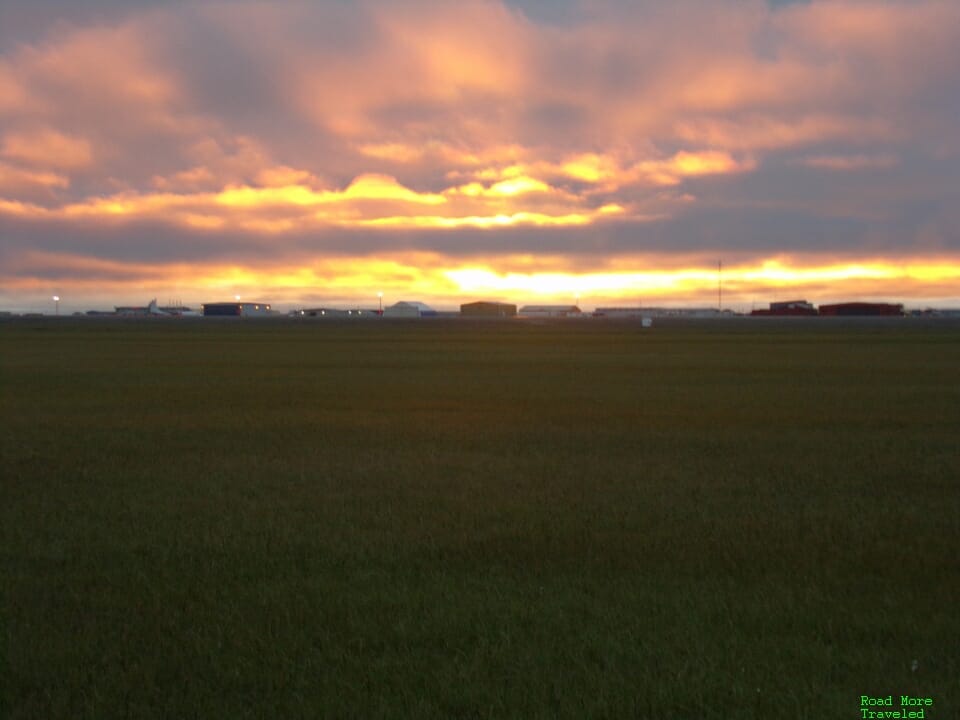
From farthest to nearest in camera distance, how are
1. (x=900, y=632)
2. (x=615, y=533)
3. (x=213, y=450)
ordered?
(x=213, y=450) < (x=615, y=533) < (x=900, y=632)

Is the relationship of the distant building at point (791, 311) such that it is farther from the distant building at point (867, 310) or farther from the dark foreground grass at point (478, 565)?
the dark foreground grass at point (478, 565)

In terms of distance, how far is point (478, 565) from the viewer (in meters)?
7.86

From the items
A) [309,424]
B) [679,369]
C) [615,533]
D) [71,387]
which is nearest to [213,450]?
[309,424]

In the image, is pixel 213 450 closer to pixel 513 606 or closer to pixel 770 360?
pixel 513 606

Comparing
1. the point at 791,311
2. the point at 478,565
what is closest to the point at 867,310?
the point at 791,311

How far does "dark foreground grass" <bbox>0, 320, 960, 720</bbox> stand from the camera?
218 inches

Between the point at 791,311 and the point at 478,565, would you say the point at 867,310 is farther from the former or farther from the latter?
the point at 478,565

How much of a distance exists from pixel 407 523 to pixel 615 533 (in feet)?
7.45

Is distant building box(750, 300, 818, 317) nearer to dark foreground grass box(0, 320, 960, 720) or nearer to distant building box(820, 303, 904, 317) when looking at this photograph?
distant building box(820, 303, 904, 317)

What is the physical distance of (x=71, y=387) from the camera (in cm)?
2475

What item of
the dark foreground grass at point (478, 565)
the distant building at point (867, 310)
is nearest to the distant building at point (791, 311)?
the distant building at point (867, 310)

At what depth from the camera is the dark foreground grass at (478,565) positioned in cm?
553

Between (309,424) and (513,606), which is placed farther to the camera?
(309,424)

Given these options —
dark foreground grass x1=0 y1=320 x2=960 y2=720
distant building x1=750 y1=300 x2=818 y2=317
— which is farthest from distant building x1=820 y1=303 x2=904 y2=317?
dark foreground grass x1=0 y1=320 x2=960 y2=720
